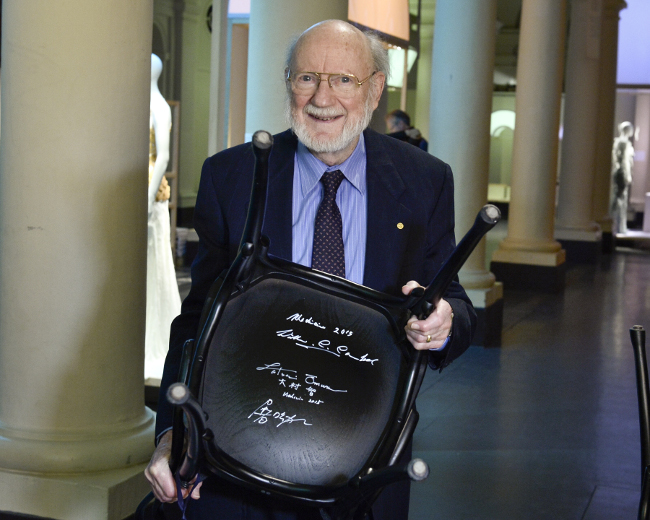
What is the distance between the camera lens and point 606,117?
17.1 metres

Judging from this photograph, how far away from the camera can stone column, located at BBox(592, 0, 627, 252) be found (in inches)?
655

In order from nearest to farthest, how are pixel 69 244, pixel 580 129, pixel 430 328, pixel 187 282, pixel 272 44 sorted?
pixel 430 328 < pixel 69 244 < pixel 272 44 < pixel 187 282 < pixel 580 129

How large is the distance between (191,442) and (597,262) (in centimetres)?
1433

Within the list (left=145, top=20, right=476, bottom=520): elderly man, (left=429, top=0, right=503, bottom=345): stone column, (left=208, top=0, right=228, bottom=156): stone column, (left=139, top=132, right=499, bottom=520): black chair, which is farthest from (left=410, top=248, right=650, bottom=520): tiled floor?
(left=208, top=0, right=228, bottom=156): stone column

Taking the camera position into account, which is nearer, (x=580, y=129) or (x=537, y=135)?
(x=537, y=135)

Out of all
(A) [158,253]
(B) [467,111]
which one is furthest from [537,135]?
(A) [158,253]

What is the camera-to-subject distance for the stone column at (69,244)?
298 centimetres

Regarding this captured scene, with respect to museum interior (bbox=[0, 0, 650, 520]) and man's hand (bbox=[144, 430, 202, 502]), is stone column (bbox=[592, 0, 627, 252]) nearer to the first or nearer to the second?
museum interior (bbox=[0, 0, 650, 520])

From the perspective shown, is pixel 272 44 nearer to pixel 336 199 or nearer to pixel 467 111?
pixel 336 199

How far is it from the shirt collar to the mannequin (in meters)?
3.45

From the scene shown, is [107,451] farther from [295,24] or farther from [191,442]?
[295,24]

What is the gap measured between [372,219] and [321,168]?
0.17 m

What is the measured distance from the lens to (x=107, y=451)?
3.12 m
